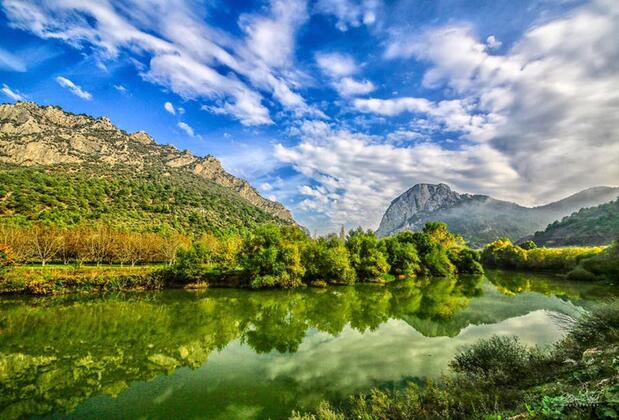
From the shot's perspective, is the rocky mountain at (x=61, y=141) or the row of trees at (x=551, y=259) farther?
the rocky mountain at (x=61, y=141)

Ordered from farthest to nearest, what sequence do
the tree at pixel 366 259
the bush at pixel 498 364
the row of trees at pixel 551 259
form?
the tree at pixel 366 259
the row of trees at pixel 551 259
the bush at pixel 498 364

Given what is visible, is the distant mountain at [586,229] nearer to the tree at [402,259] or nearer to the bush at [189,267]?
the tree at [402,259]

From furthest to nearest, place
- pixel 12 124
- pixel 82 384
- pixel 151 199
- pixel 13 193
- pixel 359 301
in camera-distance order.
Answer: pixel 12 124 → pixel 151 199 → pixel 13 193 → pixel 359 301 → pixel 82 384

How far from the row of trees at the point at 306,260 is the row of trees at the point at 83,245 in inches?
343

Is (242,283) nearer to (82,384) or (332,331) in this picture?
(332,331)

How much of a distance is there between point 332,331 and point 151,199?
11641cm

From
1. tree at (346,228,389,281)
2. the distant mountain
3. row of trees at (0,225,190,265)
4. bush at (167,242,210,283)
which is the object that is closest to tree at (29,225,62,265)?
row of trees at (0,225,190,265)

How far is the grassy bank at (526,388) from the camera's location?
225 inches

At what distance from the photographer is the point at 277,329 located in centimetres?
2697

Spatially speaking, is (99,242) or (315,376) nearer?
(315,376)

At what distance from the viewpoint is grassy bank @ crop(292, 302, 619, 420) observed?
570 centimetres

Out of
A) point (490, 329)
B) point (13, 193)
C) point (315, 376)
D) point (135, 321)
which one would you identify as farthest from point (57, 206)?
point (490, 329)

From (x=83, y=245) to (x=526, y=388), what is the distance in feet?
238

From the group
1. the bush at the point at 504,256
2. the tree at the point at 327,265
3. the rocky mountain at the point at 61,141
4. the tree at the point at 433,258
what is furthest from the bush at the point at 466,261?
the rocky mountain at the point at 61,141
